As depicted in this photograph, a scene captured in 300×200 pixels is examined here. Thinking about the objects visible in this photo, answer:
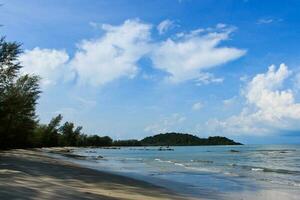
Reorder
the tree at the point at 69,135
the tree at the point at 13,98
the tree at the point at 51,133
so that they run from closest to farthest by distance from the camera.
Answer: the tree at the point at 13,98 → the tree at the point at 51,133 → the tree at the point at 69,135

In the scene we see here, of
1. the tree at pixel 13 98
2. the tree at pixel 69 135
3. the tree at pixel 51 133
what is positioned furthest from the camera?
the tree at pixel 69 135

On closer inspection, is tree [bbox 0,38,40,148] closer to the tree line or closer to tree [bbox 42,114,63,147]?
the tree line

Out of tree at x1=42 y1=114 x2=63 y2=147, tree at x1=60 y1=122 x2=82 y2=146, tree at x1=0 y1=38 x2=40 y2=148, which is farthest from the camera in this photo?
tree at x1=60 y1=122 x2=82 y2=146

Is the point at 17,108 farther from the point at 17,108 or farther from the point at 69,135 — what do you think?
the point at 69,135

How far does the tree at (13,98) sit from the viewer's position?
47875mm

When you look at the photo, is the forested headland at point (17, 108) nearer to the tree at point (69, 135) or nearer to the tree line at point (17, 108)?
the tree line at point (17, 108)

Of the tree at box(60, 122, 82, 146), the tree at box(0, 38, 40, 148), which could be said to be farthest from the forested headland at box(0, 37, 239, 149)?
the tree at box(60, 122, 82, 146)

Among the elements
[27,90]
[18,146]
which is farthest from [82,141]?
[27,90]

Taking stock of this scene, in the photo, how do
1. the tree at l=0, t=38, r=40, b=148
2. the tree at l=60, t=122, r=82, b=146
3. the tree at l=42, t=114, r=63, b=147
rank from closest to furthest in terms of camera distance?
the tree at l=0, t=38, r=40, b=148 < the tree at l=42, t=114, r=63, b=147 < the tree at l=60, t=122, r=82, b=146

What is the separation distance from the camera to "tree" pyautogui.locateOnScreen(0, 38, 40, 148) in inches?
1885

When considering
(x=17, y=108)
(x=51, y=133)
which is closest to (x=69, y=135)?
(x=51, y=133)

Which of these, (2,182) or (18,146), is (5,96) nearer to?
(2,182)

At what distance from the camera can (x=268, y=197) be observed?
24656mm

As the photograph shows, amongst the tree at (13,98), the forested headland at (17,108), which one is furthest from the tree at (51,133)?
the tree at (13,98)
